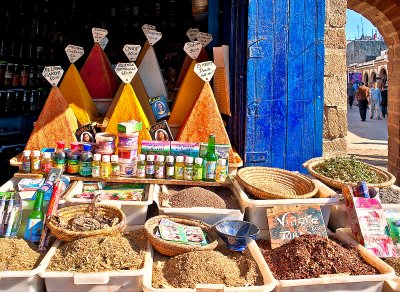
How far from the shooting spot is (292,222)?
2.63m

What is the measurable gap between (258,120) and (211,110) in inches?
15.7

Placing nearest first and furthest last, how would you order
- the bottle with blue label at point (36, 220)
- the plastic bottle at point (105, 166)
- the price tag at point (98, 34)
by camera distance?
the bottle with blue label at point (36, 220) < the plastic bottle at point (105, 166) < the price tag at point (98, 34)

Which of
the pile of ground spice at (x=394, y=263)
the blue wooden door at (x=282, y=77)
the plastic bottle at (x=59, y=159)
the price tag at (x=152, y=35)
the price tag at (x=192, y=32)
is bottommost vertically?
the pile of ground spice at (x=394, y=263)

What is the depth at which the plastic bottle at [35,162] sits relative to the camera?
3082 millimetres

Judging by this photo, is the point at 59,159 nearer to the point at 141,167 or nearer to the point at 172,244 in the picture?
the point at 141,167

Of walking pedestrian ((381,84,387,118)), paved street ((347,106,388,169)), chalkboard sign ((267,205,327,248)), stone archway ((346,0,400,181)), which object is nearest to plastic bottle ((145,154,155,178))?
chalkboard sign ((267,205,327,248))

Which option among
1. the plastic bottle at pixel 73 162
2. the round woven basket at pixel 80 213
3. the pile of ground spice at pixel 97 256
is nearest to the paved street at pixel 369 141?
the plastic bottle at pixel 73 162

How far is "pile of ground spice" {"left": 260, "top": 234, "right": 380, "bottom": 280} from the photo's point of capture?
2.20m

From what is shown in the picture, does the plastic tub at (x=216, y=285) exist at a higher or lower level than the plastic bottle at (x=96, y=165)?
lower

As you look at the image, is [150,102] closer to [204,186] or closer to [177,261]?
[204,186]

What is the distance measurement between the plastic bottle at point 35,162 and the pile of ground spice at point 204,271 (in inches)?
50.5

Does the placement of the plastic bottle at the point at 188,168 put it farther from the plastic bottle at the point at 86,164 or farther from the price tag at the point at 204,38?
the price tag at the point at 204,38

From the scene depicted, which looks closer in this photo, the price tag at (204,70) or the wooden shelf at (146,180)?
the wooden shelf at (146,180)

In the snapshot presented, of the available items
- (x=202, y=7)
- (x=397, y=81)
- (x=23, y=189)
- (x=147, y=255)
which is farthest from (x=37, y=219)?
(x=397, y=81)
